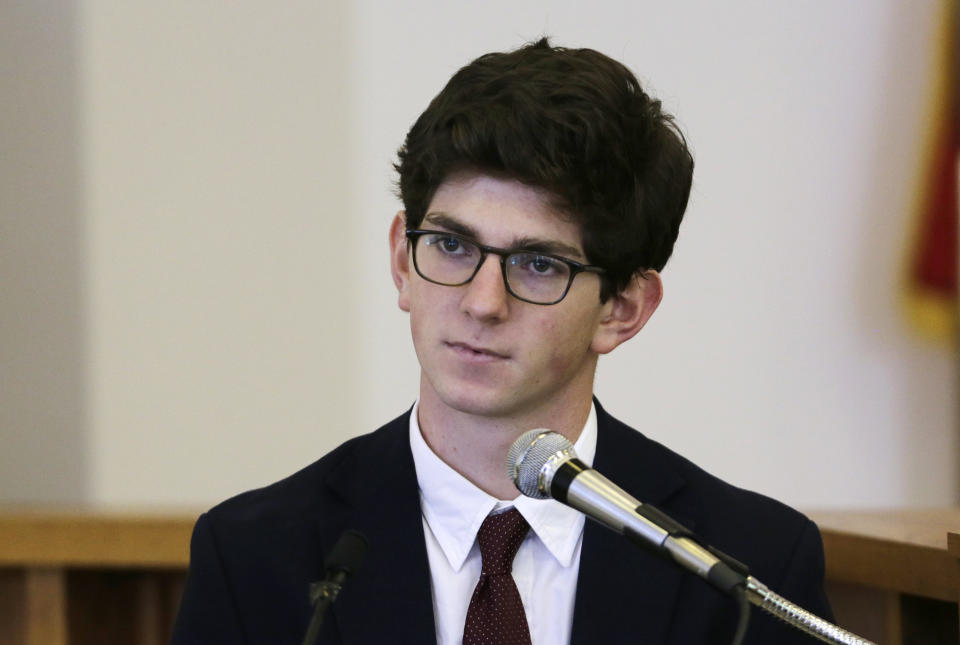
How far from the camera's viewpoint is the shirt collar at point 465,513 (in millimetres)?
1661

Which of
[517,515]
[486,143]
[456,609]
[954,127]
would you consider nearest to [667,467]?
[517,515]

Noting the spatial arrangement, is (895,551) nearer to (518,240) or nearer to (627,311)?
(627,311)

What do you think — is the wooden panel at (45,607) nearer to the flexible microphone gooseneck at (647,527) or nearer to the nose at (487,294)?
the nose at (487,294)

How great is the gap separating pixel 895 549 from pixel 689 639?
1.06 ft

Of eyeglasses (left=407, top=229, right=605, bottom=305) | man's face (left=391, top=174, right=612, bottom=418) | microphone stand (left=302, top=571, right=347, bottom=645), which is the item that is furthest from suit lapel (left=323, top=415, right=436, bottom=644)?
microphone stand (left=302, top=571, right=347, bottom=645)

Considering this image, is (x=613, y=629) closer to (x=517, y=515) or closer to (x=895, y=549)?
(x=517, y=515)

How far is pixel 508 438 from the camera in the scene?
65.1 inches

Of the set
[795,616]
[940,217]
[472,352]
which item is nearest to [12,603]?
[472,352]

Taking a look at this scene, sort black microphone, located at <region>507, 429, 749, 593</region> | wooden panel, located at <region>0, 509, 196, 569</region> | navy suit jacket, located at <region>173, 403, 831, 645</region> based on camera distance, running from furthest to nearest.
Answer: wooden panel, located at <region>0, 509, 196, 569</region> < navy suit jacket, located at <region>173, 403, 831, 645</region> < black microphone, located at <region>507, 429, 749, 593</region>

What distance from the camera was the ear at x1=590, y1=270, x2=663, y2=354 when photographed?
1.70 m

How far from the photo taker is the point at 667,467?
1.82 m

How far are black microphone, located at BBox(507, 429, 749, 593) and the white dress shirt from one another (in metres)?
0.48

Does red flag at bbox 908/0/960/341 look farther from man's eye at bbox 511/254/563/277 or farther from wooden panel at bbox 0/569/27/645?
wooden panel at bbox 0/569/27/645

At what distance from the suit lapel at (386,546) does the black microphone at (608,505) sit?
1.60ft
